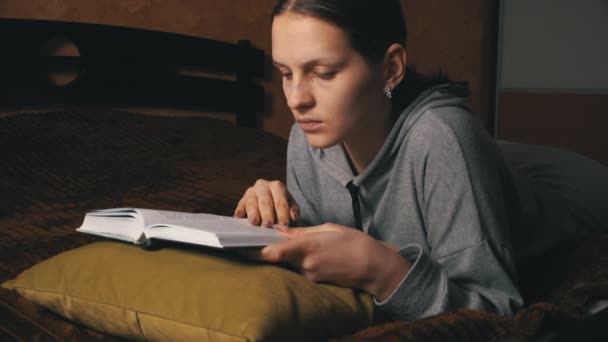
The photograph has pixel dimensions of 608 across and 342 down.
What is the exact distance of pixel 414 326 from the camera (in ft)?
2.00

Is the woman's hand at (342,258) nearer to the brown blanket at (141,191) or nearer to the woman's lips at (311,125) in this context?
the brown blanket at (141,191)

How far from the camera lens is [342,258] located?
0.68 metres

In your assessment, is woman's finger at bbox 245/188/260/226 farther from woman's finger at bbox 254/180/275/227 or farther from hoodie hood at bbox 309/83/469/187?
hoodie hood at bbox 309/83/469/187

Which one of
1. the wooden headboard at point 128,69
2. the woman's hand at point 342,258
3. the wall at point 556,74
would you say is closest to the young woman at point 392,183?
the woman's hand at point 342,258

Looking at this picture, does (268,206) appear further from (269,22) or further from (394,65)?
(269,22)

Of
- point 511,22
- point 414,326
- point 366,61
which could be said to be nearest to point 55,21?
point 366,61

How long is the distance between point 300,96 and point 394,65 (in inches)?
7.6

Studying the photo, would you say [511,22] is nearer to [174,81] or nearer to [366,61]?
[174,81]

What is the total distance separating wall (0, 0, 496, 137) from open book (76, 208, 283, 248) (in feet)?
5.18

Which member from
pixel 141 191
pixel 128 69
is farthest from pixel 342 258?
pixel 128 69

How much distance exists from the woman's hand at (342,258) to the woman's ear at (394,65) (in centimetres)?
33

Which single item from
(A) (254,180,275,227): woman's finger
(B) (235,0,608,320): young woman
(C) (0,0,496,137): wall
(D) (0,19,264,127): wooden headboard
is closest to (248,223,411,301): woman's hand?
(B) (235,0,608,320): young woman

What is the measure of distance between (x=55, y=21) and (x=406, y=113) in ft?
5.13

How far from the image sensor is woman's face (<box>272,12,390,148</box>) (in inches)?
32.4
